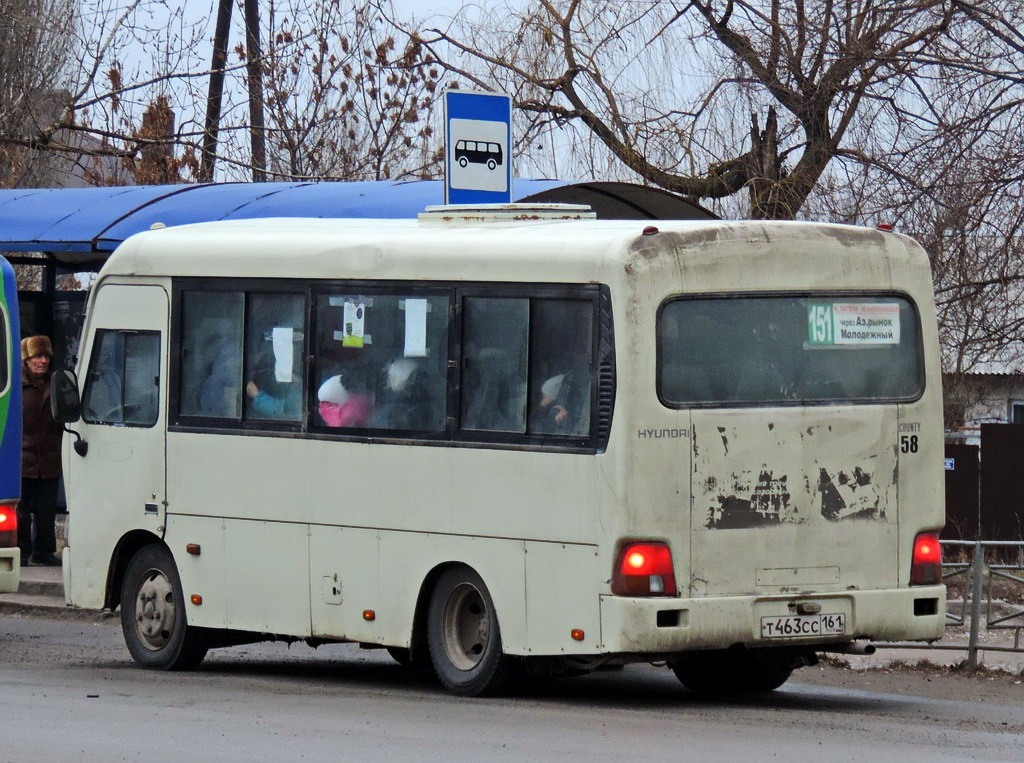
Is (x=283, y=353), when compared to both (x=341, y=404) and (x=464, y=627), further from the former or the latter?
(x=464, y=627)

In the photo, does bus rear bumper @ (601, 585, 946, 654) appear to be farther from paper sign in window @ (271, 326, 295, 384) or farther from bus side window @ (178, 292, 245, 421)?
bus side window @ (178, 292, 245, 421)

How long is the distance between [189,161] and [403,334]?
1807 cm

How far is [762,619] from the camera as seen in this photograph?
9.72 metres

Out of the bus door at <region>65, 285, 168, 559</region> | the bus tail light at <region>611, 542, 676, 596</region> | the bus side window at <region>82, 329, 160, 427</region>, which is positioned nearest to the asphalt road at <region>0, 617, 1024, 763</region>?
the bus tail light at <region>611, 542, 676, 596</region>

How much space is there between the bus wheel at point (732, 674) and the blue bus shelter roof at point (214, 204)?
17.8 feet

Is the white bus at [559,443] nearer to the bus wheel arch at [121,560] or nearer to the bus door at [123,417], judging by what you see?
the bus door at [123,417]

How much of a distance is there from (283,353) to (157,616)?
1.93 m

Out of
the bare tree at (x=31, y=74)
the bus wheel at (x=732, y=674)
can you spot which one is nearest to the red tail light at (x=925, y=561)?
the bus wheel at (x=732, y=674)

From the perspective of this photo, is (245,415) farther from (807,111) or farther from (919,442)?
(807,111)

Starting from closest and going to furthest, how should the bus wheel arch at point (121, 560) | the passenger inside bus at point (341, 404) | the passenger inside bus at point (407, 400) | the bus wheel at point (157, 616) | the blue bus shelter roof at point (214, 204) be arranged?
the passenger inside bus at point (407, 400) < the passenger inside bus at point (341, 404) < the bus wheel at point (157, 616) < the bus wheel arch at point (121, 560) < the blue bus shelter roof at point (214, 204)

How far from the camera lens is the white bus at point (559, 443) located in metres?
9.60

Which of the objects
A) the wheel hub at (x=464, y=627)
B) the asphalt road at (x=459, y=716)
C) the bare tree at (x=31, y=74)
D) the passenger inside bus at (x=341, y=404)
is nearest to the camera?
the asphalt road at (x=459, y=716)

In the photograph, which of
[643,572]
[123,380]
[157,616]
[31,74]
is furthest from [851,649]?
[31,74]

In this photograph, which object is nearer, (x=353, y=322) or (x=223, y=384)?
(x=353, y=322)
